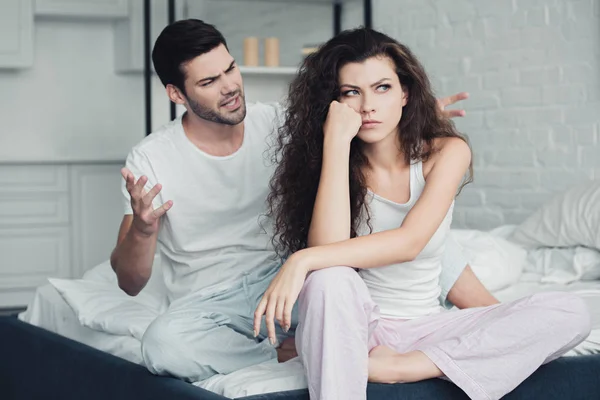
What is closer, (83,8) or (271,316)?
(271,316)

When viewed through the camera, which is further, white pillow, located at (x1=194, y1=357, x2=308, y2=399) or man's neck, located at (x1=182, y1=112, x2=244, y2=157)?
man's neck, located at (x1=182, y1=112, x2=244, y2=157)

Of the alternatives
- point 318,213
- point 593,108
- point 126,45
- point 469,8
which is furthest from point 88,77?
point 318,213

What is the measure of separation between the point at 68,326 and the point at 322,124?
1.02 meters

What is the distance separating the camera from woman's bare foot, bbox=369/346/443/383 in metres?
1.73

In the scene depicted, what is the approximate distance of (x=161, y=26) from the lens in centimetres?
464

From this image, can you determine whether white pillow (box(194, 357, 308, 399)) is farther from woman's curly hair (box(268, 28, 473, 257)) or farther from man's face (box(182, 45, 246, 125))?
man's face (box(182, 45, 246, 125))

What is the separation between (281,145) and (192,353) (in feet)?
1.71

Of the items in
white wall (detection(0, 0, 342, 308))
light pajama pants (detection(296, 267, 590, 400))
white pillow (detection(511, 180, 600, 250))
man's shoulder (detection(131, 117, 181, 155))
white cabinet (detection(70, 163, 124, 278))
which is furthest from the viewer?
white cabinet (detection(70, 163, 124, 278))

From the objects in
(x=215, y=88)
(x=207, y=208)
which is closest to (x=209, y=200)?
(x=207, y=208)

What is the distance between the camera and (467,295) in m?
2.27

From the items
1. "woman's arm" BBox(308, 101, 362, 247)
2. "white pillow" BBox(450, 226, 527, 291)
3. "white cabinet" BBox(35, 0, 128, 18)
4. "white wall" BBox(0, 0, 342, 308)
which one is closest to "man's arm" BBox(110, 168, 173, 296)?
"woman's arm" BBox(308, 101, 362, 247)

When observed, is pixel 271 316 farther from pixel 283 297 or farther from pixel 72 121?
pixel 72 121

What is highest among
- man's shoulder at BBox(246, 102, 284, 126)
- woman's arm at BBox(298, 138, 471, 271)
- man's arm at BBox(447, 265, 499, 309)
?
man's shoulder at BBox(246, 102, 284, 126)

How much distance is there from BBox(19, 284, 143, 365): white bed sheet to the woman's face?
29.7 inches
